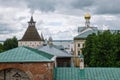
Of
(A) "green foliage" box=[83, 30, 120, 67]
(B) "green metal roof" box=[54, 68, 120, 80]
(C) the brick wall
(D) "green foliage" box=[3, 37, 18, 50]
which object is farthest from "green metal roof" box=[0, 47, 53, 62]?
(D) "green foliage" box=[3, 37, 18, 50]

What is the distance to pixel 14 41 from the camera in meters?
110

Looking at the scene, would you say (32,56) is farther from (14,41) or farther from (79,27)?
(14,41)

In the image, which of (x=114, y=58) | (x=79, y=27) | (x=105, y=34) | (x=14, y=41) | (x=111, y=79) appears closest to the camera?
(x=111, y=79)

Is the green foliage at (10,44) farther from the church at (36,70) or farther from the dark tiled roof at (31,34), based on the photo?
the church at (36,70)

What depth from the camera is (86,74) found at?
915 inches

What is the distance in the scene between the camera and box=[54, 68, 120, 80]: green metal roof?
74.6 ft

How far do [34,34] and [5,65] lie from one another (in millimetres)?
79701

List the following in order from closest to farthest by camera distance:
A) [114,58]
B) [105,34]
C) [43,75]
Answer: [43,75] → [114,58] → [105,34]

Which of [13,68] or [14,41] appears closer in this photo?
[13,68]

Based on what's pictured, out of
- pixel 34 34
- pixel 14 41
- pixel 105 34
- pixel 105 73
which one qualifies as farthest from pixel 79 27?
pixel 105 73

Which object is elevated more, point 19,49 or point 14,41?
point 19,49

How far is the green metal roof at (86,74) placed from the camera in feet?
74.6

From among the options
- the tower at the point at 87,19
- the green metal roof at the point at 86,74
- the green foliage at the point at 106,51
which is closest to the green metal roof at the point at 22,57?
the green metal roof at the point at 86,74

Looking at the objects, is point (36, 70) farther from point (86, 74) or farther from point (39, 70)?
point (86, 74)
